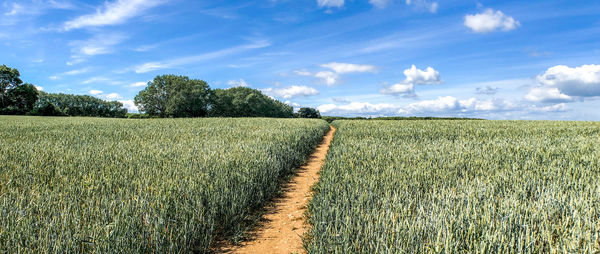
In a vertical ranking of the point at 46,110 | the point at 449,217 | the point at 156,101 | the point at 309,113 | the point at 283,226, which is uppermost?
the point at 156,101

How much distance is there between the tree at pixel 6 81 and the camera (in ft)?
193

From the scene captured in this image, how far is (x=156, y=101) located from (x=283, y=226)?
69823mm

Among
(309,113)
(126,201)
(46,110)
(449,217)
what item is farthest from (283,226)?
(309,113)

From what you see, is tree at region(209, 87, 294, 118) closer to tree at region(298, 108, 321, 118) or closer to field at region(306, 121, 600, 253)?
tree at region(298, 108, 321, 118)

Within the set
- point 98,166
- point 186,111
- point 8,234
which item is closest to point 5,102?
point 186,111

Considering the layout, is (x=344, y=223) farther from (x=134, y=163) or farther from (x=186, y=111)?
(x=186, y=111)

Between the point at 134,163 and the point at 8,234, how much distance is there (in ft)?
13.0

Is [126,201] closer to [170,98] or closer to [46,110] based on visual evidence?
[170,98]

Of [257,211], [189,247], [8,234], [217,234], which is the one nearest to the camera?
[8,234]

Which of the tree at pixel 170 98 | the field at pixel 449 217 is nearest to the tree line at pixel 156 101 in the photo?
the tree at pixel 170 98

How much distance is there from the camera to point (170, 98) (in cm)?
6625

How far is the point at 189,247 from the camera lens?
3.94m

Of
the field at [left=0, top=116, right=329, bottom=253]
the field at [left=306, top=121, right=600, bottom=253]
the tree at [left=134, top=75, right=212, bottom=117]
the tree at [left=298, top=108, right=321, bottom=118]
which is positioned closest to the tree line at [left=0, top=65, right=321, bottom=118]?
the tree at [left=134, top=75, right=212, bottom=117]

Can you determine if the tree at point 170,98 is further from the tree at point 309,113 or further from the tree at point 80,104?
the tree at point 309,113
